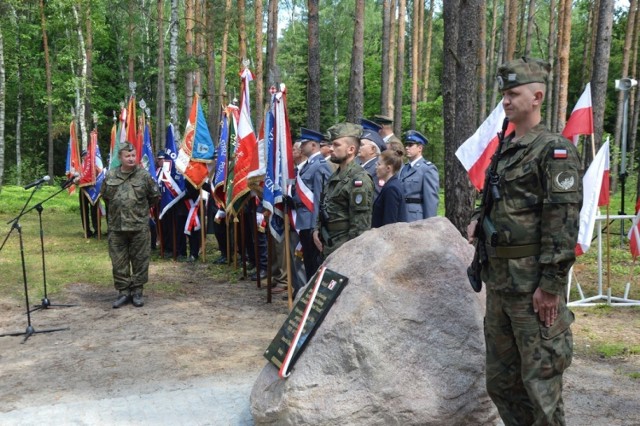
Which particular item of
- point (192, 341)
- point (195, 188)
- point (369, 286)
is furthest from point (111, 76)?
point (369, 286)

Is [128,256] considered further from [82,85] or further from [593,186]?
[82,85]

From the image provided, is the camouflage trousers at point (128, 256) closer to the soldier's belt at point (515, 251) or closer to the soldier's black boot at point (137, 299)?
the soldier's black boot at point (137, 299)

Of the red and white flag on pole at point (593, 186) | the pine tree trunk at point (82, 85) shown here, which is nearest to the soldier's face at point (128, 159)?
the red and white flag on pole at point (593, 186)

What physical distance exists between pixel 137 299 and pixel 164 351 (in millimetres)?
2019

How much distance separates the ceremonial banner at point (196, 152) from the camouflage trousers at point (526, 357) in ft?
25.6

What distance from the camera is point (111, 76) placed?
36906 millimetres

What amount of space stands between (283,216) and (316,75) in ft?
Answer: 22.9

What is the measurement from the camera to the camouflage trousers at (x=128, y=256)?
738 centimetres

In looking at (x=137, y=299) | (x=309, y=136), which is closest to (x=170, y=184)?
(x=137, y=299)

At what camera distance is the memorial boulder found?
3498mm

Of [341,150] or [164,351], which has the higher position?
[341,150]

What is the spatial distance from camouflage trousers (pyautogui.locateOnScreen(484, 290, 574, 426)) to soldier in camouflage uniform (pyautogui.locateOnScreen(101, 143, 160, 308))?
204 inches

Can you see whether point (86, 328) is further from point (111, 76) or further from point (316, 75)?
point (111, 76)

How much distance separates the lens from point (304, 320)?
385 centimetres
